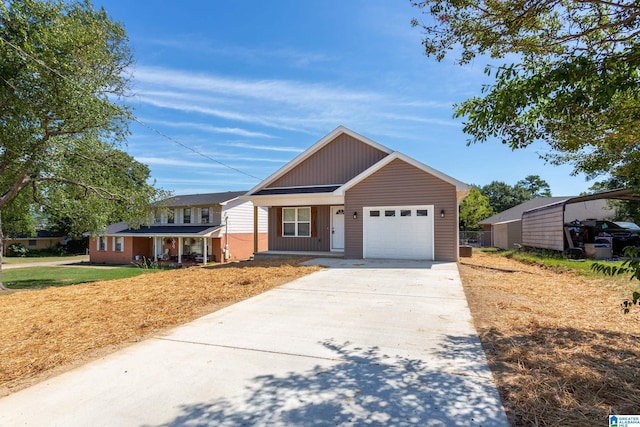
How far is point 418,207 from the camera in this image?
1342cm

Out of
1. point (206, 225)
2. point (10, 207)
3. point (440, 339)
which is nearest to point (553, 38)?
point (440, 339)

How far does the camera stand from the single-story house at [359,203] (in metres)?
13.2

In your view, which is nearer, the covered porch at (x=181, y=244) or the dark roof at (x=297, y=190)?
the dark roof at (x=297, y=190)

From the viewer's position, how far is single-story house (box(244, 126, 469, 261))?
13188 mm

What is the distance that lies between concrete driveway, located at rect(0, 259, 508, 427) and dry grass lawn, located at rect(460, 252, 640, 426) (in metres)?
0.26

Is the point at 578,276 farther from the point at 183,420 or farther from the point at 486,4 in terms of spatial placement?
the point at 183,420

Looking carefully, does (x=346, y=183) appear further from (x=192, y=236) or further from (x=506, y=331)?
(x=192, y=236)

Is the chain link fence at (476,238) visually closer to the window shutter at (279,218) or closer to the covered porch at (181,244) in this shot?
the covered porch at (181,244)

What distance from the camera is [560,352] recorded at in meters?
4.03

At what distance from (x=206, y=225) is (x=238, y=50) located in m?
16.3

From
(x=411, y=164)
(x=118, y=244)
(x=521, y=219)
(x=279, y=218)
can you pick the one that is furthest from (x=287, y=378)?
(x=118, y=244)

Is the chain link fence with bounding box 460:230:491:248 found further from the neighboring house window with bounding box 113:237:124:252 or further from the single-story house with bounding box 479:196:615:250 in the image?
the neighboring house window with bounding box 113:237:124:252

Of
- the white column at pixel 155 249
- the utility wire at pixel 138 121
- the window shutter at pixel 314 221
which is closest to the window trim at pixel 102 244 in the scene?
the white column at pixel 155 249

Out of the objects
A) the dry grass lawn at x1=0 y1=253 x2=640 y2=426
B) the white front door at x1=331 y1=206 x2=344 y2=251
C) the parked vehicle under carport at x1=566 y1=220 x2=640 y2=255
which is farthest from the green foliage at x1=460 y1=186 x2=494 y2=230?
the dry grass lawn at x1=0 y1=253 x2=640 y2=426
